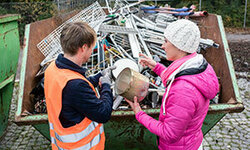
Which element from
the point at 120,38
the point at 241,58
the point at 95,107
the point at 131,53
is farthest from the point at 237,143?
the point at 241,58

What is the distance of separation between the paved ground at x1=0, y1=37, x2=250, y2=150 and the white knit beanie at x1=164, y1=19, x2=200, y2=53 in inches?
93.1

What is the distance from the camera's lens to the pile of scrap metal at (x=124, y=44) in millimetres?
2477

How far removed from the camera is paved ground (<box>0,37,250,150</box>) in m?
3.34

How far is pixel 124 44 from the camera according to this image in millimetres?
3191

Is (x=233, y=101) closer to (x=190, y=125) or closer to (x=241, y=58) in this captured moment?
(x=190, y=125)

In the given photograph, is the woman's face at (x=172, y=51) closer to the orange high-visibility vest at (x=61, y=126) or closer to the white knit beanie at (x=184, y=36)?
the white knit beanie at (x=184, y=36)

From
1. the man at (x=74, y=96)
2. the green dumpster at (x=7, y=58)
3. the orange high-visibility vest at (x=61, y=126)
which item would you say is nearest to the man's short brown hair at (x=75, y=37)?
the man at (x=74, y=96)

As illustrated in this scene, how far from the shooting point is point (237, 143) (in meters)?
3.36

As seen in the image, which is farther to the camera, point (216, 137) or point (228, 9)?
point (228, 9)

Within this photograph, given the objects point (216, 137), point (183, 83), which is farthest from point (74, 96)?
point (216, 137)

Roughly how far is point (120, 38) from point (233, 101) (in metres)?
1.77

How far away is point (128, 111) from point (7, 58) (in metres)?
2.08

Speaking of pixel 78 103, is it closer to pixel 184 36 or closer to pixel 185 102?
pixel 185 102

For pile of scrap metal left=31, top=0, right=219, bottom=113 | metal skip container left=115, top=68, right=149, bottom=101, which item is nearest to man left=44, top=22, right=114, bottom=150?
metal skip container left=115, top=68, right=149, bottom=101
